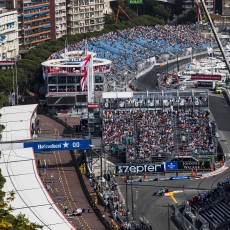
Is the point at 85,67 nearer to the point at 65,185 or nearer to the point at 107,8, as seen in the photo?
the point at 65,185

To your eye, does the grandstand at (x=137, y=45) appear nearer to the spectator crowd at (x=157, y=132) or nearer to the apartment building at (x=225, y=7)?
the apartment building at (x=225, y=7)

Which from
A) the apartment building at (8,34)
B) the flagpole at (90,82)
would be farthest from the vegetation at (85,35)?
the flagpole at (90,82)

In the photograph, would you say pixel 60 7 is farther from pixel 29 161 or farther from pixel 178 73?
pixel 29 161

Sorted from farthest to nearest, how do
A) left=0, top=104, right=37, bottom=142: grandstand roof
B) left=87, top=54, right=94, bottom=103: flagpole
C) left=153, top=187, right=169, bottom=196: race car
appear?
left=87, top=54, right=94, bottom=103: flagpole < left=0, top=104, right=37, bottom=142: grandstand roof < left=153, top=187, right=169, bottom=196: race car

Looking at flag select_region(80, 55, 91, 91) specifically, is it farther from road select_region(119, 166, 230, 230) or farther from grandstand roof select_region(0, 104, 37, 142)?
road select_region(119, 166, 230, 230)

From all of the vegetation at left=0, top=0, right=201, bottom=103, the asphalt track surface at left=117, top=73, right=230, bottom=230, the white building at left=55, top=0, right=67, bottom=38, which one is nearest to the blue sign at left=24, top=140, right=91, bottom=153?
the asphalt track surface at left=117, top=73, right=230, bottom=230

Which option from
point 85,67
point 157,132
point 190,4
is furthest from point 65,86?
Result: point 190,4
